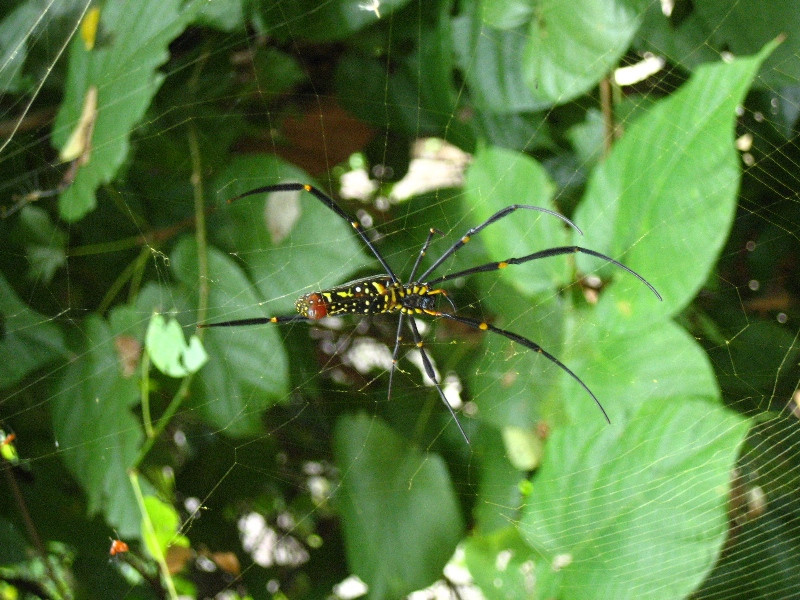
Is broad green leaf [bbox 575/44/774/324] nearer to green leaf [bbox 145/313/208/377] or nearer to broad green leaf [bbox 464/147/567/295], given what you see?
broad green leaf [bbox 464/147/567/295]

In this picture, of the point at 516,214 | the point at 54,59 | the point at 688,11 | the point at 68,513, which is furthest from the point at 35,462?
the point at 688,11

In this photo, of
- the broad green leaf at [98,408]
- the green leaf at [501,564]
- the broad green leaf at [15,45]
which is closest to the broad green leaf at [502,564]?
the green leaf at [501,564]

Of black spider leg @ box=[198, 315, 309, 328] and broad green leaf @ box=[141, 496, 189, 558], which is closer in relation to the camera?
black spider leg @ box=[198, 315, 309, 328]

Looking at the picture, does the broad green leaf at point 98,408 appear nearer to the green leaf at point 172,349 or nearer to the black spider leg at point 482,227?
the green leaf at point 172,349

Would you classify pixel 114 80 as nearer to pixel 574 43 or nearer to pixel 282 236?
pixel 282 236

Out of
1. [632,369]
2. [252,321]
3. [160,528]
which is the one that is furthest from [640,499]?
[160,528]

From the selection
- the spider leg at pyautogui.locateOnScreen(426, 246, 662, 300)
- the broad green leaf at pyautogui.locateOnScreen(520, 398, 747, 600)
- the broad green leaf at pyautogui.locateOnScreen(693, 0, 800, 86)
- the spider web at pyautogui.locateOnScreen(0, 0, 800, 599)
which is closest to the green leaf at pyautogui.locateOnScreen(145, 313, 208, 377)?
the spider web at pyautogui.locateOnScreen(0, 0, 800, 599)
